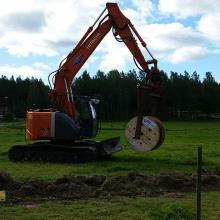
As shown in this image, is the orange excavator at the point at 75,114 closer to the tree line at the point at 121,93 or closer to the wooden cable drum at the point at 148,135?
the wooden cable drum at the point at 148,135

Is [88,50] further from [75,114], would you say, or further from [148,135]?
[148,135]

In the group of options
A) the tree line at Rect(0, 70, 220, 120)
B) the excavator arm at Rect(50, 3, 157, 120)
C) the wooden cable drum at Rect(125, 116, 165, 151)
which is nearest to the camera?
the wooden cable drum at Rect(125, 116, 165, 151)

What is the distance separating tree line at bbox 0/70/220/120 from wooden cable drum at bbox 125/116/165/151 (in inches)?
3444

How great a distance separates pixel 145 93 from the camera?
19641 mm

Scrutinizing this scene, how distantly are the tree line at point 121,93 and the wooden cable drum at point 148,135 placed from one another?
8748 centimetres

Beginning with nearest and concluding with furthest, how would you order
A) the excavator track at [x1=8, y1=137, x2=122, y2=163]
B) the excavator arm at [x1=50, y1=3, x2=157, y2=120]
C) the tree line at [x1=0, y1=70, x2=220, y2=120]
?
the excavator track at [x1=8, y1=137, x2=122, y2=163], the excavator arm at [x1=50, y1=3, x2=157, y2=120], the tree line at [x1=0, y1=70, x2=220, y2=120]

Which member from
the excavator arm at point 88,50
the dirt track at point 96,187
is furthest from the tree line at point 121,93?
the dirt track at point 96,187

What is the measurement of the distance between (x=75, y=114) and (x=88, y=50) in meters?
2.78

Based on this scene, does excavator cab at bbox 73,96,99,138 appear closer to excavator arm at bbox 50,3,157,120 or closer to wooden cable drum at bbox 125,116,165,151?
excavator arm at bbox 50,3,157,120

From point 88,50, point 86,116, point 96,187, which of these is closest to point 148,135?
point 86,116

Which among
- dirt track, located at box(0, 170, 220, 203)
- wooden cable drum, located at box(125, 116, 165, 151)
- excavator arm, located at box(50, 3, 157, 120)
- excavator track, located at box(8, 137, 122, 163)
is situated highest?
excavator arm, located at box(50, 3, 157, 120)

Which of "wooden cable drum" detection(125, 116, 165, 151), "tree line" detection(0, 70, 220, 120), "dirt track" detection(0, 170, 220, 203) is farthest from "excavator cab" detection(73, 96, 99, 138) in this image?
"tree line" detection(0, 70, 220, 120)

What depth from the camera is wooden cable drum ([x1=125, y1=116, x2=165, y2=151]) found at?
1870cm

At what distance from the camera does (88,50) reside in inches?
881
